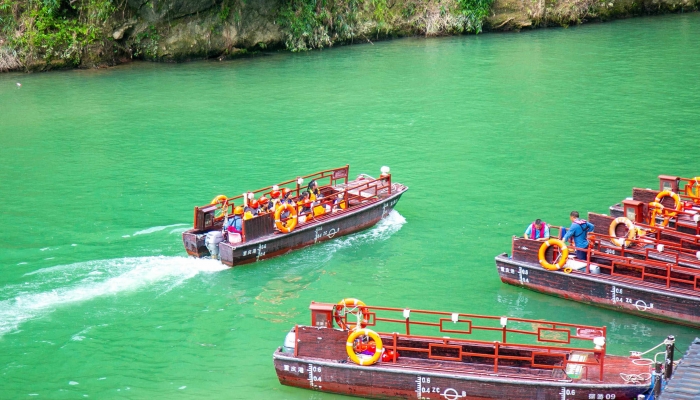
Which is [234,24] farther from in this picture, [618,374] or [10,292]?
[618,374]

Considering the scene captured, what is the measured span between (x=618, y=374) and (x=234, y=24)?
42552 millimetres

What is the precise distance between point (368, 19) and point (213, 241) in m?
37.0

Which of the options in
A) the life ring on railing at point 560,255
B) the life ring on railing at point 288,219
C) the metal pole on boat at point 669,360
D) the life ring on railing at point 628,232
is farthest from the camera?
the life ring on railing at point 288,219

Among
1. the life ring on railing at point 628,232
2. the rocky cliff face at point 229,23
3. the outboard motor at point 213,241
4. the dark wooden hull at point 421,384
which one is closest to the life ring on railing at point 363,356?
the dark wooden hull at point 421,384

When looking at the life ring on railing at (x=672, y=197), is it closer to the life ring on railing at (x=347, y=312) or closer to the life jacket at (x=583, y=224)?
the life jacket at (x=583, y=224)

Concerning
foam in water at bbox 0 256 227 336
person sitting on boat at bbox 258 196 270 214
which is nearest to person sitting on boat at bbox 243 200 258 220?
person sitting on boat at bbox 258 196 270 214

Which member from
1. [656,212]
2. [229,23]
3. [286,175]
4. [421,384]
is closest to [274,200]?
[286,175]

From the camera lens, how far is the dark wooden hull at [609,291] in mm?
18234

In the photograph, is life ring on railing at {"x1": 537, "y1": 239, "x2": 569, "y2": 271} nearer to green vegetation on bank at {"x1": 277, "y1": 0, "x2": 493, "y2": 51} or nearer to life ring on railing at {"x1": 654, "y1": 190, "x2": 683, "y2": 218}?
life ring on railing at {"x1": 654, "y1": 190, "x2": 683, "y2": 218}

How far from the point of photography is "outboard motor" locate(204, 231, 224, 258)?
22531mm

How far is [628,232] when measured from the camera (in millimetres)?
20500

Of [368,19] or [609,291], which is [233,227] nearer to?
[609,291]

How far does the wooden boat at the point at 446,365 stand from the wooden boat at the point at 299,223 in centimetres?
628

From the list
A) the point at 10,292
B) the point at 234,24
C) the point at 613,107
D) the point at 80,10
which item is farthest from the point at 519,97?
the point at 80,10
